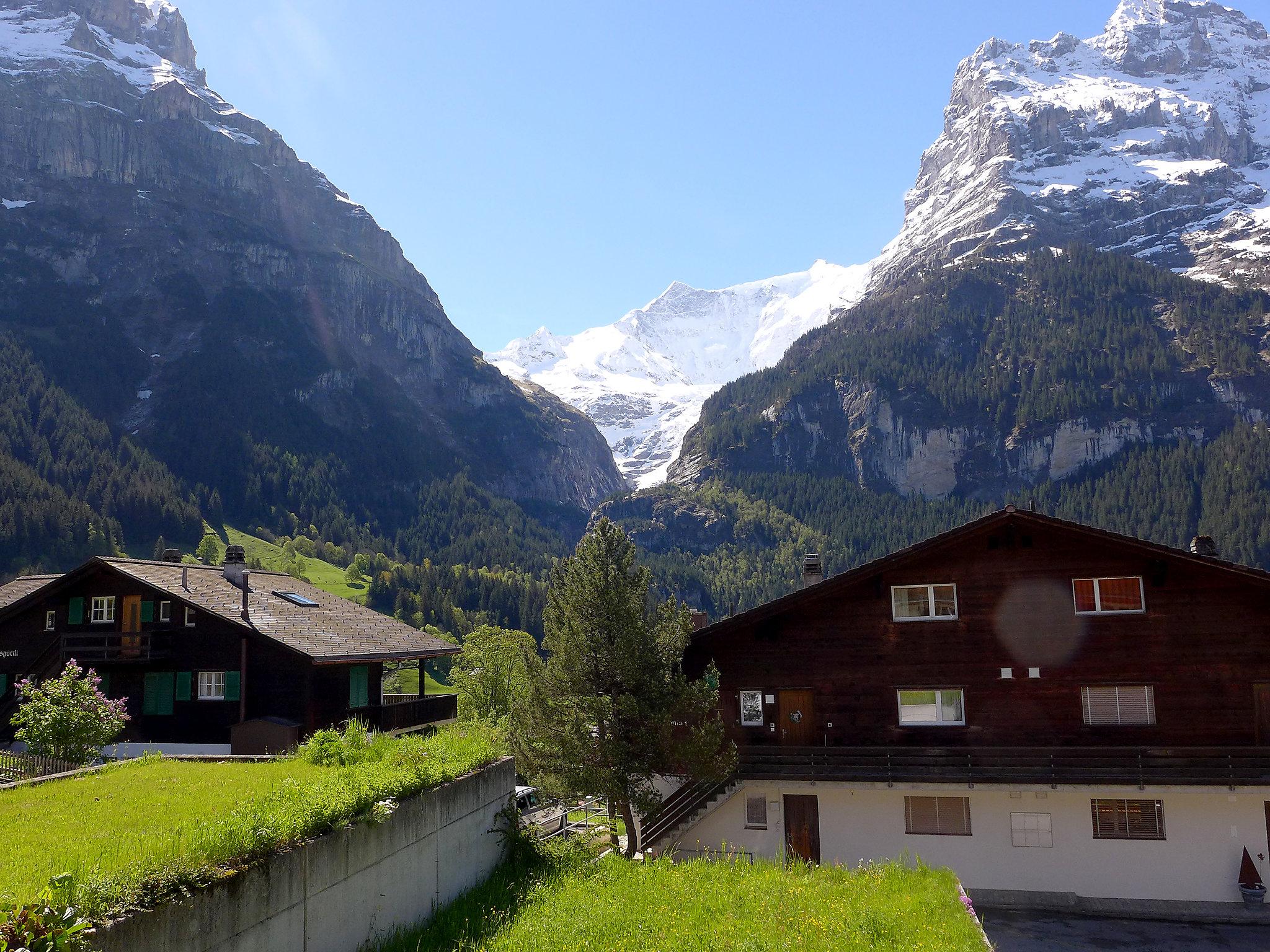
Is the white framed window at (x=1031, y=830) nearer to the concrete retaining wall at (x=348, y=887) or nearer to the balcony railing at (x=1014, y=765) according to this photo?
the balcony railing at (x=1014, y=765)

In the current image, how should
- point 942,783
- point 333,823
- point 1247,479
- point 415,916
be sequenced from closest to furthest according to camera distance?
1. point 333,823
2. point 415,916
3. point 942,783
4. point 1247,479

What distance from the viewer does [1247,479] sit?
174m

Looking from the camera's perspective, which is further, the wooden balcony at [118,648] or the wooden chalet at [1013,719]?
the wooden balcony at [118,648]

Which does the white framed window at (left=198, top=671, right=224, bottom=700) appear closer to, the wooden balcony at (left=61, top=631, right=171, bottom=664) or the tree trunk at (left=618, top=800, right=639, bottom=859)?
the wooden balcony at (left=61, top=631, right=171, bottom=664)

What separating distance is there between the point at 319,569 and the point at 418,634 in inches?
5751

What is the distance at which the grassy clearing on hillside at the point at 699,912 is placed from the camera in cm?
1273

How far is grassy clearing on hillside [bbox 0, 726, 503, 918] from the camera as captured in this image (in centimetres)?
882

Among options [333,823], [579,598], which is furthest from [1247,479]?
[333,823]

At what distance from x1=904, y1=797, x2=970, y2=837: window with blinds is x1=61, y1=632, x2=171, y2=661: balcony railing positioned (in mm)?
27866

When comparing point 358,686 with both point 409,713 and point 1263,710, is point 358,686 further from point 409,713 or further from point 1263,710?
point 1263,710

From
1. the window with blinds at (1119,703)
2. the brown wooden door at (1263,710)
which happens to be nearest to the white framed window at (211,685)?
the window with blinds at (1119,703)

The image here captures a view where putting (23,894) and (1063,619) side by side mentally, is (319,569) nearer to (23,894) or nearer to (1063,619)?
(1063,619)

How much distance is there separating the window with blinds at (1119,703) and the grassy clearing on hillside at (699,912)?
12.1m

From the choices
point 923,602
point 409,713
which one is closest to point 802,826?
point 923,602
